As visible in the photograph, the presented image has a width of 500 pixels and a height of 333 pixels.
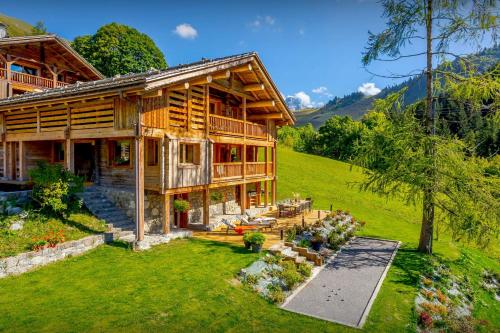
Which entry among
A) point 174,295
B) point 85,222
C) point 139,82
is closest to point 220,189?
point 85,222

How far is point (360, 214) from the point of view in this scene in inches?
1103

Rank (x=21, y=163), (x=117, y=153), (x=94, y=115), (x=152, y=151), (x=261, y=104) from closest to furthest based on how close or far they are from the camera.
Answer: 1. (x=94, y=115)
2. (x=152, y=151)
3. (x=21, y=163)
4. (x=117, y=153)
5. (x=261, y=104)

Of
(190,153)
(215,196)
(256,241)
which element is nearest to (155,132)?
(190,153)

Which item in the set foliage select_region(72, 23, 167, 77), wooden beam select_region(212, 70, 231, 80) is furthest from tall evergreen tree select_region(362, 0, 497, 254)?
foliage select_region(72, 23, 167, 77)

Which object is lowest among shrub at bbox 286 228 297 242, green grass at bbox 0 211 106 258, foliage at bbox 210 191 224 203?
shrub at bbox 286 228 297 242

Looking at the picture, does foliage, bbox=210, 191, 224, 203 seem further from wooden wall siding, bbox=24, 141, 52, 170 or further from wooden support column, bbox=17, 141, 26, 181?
wooden support column, bbox=17, 141, 26, 181

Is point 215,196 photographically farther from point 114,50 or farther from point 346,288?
point 114,50

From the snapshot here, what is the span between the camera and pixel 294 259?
13.8 m

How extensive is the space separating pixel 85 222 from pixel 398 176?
14516mm

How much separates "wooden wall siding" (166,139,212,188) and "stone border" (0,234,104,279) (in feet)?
13.5

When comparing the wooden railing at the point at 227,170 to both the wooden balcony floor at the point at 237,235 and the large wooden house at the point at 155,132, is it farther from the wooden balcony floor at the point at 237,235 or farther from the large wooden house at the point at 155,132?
the wooden balcony floor at the point at 237,235

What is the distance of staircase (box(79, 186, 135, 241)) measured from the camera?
14974mm

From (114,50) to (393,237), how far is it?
43.5 meters

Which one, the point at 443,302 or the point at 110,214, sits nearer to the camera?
the point at 443,302
